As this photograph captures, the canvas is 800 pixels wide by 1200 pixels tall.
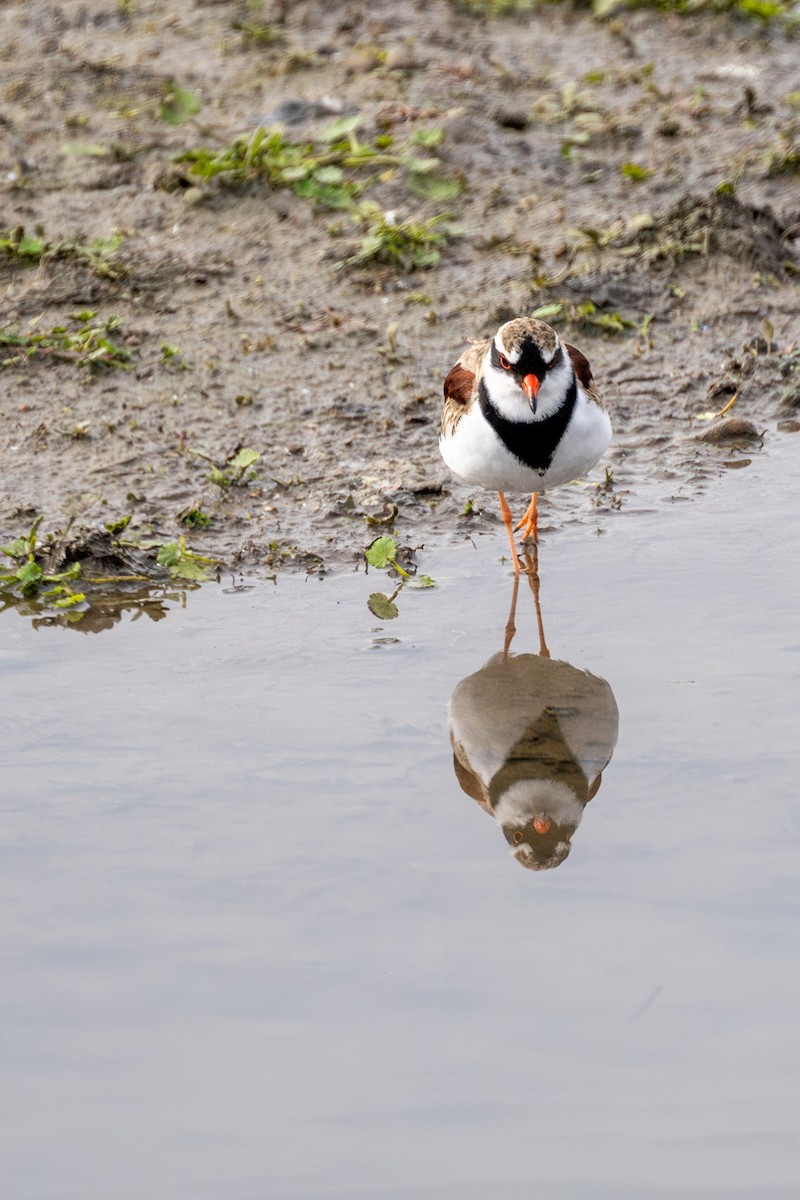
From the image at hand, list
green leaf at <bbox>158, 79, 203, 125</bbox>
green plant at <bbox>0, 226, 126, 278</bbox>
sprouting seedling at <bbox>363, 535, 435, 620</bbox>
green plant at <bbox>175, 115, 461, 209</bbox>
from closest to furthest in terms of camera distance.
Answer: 1. sprouting seedling at <bbox>363, 535, 435, 620</bbox>
2. green plant at <bbox>0, 226, 126, 278</bbox>
3. green plant at <bbox>175, 115, 461, 209</bbox>
4. green leaf at <bbox>158, 79, 203, 125</bbox>

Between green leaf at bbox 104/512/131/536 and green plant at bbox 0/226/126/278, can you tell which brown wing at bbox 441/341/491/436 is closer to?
green leaf at bbox 104/512/131/536

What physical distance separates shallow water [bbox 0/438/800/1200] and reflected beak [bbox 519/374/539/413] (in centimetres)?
71

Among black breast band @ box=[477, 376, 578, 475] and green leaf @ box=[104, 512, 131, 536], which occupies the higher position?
black breast band @ box=[477, 376, 578, 475]

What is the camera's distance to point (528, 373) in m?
5.32

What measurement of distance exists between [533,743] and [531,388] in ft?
4.42

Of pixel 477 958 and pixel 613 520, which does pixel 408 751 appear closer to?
pixel 477 958

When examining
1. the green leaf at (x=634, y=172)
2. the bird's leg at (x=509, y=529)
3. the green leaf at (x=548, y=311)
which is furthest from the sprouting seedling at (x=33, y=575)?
the green leaf at (x=634, y=172)

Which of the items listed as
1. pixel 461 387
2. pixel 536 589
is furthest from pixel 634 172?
pixel 536 589

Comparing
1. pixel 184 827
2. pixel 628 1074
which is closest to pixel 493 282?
pixel 184 827

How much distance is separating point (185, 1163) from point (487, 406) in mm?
3060

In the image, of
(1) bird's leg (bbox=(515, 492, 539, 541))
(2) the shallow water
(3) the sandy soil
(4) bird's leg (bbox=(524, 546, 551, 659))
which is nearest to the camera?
(2) the shallow water

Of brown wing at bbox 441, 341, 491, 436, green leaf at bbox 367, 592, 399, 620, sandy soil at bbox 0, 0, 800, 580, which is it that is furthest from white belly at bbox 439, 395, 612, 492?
sandy soil at bbox 0, 0, 800, 580

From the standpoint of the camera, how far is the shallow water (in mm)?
3174

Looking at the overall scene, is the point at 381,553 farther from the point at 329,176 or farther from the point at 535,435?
the point at 329,176
